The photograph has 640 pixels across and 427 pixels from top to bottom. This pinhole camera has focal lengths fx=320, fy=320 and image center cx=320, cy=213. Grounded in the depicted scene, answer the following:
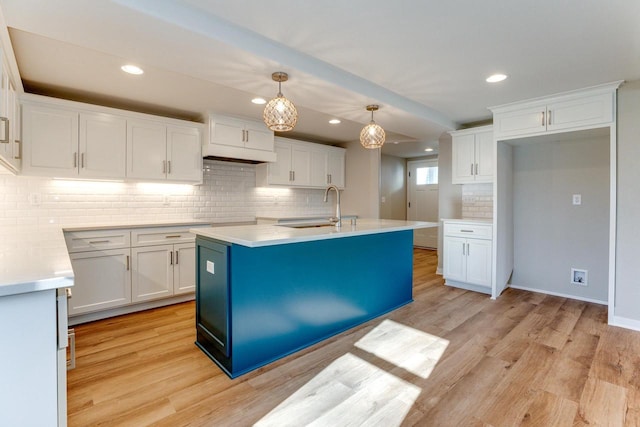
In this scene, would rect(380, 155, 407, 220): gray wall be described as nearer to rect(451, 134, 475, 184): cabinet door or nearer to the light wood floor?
rect(451, 134, 475, 184): cabinet door

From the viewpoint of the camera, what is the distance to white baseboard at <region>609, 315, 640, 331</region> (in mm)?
2967

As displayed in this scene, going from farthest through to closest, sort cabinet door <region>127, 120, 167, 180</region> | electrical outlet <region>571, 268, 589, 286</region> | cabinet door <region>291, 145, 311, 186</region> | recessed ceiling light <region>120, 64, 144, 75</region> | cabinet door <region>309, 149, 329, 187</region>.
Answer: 1. cabinet door <region>309, 149, 329, 187</region>
2. cabinet door <region>291, 145, 311, 186</region>
3. electrical outlet <region>571, 268, 589, 286</region>
4. cabinet door <region>127, 120, 167, 180</region>
5. recessed ceiling light <region>120, 64, 144, 75</region>

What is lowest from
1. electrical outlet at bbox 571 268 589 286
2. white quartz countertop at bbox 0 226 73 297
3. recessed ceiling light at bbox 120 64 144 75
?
electrical outlet at bbox 571 268 589 286

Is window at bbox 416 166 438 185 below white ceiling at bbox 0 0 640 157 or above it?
below

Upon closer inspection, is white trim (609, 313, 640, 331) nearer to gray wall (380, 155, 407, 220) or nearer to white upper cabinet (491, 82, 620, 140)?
white upper cabinet (491, 82, 620, 140)

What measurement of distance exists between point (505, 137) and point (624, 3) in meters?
1.96

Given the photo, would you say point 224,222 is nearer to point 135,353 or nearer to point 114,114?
point 114,114

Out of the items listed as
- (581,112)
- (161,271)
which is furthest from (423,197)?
(161,271)

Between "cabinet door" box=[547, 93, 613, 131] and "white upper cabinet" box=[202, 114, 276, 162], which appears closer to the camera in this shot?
"cabinet door" box=[547, 93, 613, 131]

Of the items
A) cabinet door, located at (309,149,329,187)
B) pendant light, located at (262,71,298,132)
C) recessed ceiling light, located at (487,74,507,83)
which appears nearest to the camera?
pendant light, located at (262,71,298,132)

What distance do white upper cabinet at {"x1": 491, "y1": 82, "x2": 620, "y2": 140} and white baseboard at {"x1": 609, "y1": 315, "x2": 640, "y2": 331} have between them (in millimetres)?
1863

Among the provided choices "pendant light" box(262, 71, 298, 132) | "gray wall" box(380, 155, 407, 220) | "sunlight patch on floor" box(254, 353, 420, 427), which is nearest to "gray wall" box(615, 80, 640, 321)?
"sunlight patch on floor" box(254, 353, 420, 427)

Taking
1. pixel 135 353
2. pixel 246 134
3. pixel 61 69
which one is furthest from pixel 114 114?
pixel 135 353

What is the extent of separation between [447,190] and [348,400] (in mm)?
3861
